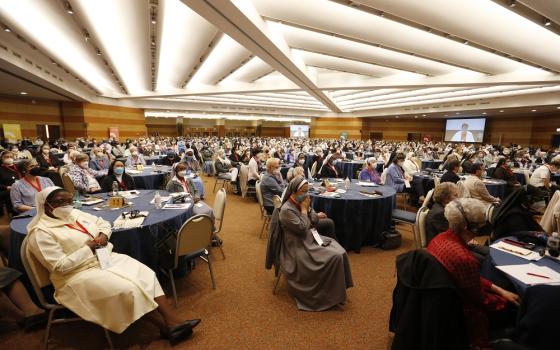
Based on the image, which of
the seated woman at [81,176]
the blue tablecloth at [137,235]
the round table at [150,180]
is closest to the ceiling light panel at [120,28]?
the seated woman at [81,176]

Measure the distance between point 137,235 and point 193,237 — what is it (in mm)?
583

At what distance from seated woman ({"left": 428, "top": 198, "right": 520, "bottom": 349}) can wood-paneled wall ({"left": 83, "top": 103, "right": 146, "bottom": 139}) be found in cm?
2167

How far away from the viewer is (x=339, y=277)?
9.68 feet

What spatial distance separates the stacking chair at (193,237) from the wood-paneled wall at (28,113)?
19.3 m

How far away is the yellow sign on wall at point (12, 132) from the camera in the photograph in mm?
14476

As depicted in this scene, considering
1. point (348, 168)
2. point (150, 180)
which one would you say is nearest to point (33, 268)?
point (150, 180)

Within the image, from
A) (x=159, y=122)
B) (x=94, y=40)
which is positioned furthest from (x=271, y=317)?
(x=159, y=122)

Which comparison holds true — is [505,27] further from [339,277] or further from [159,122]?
[159,122]

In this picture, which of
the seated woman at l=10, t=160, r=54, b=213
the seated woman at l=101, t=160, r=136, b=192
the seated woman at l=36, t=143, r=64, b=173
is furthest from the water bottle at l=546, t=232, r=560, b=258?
the seated woman at l=36, t=143, r=64, b=173

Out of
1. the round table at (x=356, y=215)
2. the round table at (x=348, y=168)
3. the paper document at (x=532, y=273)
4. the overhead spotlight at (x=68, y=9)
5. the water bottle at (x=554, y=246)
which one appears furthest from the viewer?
the round table at (x=348, y=168)

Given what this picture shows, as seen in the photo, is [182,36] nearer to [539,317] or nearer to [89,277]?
[89,277]

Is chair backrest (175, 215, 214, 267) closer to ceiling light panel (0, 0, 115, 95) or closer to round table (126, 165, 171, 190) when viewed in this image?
round table (126, 165, 171, 190)

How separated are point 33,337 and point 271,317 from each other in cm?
219

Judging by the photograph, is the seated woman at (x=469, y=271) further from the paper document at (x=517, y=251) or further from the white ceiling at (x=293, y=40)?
the white ceiling at (x=293, y=40)
